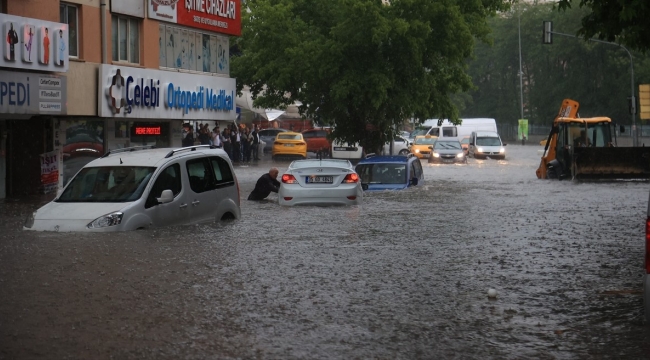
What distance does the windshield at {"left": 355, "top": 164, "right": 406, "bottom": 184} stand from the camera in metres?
28.9

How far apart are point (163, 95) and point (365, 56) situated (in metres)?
9.94

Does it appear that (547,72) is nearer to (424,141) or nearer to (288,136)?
(424,141)

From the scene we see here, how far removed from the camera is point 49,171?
30.0 metres

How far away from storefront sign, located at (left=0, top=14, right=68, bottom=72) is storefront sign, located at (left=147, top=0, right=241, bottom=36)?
20.3 ft

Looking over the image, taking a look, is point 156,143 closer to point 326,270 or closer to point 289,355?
point 326,270

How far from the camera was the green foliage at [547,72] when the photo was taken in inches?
3777

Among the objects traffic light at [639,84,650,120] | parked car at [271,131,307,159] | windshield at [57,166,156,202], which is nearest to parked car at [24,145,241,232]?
windshield at [57,166,156,202]

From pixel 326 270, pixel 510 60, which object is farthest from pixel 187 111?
pixel 510 60

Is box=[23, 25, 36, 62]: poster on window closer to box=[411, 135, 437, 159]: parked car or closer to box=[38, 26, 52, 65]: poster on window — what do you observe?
box=[38, 26, 52, 65]: poster on window

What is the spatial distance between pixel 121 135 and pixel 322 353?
26.6 metres

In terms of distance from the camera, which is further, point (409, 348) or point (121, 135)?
point (121, 135)

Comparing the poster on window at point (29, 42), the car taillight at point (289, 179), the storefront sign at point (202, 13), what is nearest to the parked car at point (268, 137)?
the storefront sign at point (202, 13)

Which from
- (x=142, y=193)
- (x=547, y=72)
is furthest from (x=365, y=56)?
(x=547, y=72)

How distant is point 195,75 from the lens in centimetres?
3681
